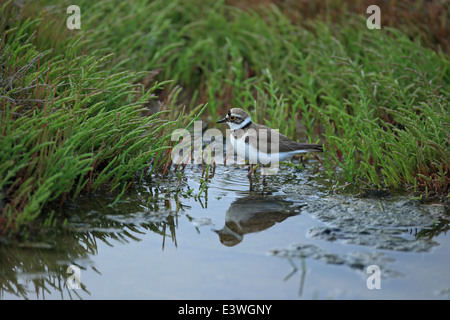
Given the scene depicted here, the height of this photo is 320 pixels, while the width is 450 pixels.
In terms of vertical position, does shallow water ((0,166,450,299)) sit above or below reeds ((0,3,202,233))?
below

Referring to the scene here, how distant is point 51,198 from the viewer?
5707mm

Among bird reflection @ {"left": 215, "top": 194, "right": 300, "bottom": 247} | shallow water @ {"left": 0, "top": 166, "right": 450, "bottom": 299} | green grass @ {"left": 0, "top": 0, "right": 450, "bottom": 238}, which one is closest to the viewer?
shallow water @ {"left": 0, "top": 166, "right": 450, "bottom": 299}

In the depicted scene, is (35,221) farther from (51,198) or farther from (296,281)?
(296,281)

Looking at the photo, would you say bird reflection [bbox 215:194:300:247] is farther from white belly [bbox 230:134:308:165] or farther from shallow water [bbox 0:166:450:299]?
white belly [bbox 230:134:308:165]

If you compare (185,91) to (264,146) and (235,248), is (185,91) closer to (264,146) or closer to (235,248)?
(264,146)

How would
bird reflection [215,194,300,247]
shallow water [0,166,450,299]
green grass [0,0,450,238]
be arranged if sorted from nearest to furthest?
shallow water [0,166,450,299] → bird reflection [215,194,300,247] → green grass [0,0,450,238]

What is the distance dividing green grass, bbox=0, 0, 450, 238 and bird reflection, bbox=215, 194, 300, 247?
1084mm

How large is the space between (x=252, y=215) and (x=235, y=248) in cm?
95

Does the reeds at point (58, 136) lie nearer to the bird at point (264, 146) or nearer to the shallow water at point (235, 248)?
the shallow water at point (235, 248)

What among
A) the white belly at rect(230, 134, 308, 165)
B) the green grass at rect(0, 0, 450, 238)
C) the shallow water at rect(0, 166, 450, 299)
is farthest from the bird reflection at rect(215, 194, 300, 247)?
the green grass at rect(0, 0, 450, 238)

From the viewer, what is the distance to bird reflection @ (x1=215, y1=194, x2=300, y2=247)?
5779 mm

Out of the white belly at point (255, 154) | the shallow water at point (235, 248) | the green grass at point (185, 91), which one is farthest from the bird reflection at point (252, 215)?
the green grass at point (185, 91)

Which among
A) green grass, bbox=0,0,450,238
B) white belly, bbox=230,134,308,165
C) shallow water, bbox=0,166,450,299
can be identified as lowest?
shallow water, bbox=0,166,450,299

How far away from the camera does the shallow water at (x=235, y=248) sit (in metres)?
4.71
